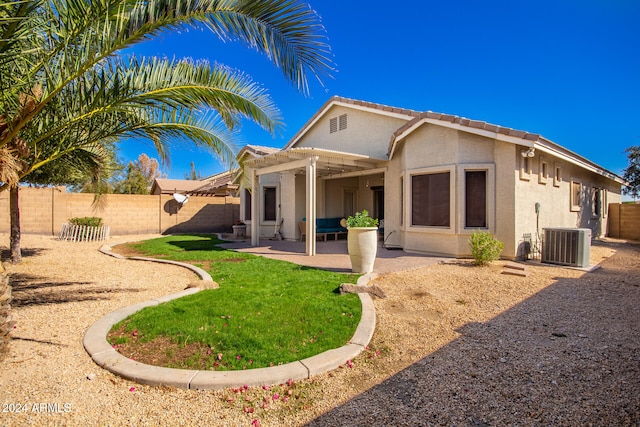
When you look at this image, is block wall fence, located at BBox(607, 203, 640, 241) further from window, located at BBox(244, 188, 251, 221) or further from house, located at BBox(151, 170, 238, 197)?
house, located at BBox(151, 170, 238, 197)

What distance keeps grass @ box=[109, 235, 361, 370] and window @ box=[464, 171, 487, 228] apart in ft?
16.6

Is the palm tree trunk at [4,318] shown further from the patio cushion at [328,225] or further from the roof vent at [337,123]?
the roof vent at [337,123]

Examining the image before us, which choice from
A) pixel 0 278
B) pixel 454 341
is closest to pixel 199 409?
pixel 0 278

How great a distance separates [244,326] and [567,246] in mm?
8937

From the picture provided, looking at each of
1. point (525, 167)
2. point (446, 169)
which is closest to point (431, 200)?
point (446, 169)

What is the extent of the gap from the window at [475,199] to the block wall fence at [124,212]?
1645 cm

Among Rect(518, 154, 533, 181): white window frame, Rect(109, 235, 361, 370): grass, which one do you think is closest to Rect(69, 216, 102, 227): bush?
Rect(109, 235, 361, 370): grass

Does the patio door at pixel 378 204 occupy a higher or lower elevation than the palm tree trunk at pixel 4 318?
higher

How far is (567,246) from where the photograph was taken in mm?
8961

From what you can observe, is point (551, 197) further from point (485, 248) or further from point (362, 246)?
point (362, 246)

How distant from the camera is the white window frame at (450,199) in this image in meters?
9.92

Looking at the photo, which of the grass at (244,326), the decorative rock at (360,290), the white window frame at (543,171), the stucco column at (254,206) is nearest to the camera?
the grass at (244,326)

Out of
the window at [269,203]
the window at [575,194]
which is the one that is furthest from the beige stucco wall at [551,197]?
the window at [269,203]

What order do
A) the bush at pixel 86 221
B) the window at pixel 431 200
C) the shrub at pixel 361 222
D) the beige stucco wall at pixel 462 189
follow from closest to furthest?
the shrub at pixel 361 222
the beige stucco wall at pixel 462 189
the window at pixel 431 200
the bush at pixel 86 221
